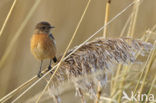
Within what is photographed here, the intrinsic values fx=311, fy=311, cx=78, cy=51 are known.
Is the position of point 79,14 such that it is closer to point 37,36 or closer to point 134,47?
point 37,36

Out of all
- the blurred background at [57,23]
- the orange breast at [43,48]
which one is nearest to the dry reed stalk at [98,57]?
the orange breast at [43,48]

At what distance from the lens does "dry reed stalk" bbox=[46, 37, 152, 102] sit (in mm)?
1927

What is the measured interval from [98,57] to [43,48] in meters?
1.37

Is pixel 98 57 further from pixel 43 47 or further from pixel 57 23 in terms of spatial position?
pixel 57 23

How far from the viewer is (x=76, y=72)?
195cm

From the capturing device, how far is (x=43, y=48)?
320 cm

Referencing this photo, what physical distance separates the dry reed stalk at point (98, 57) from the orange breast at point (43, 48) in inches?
48.1

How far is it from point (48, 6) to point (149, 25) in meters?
1.67

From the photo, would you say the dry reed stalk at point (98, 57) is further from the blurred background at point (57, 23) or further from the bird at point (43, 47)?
the blurred background at point (57, 23)

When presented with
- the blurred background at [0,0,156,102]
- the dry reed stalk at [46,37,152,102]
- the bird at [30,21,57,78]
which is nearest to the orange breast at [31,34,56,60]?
the bird at [30,21,57,78]

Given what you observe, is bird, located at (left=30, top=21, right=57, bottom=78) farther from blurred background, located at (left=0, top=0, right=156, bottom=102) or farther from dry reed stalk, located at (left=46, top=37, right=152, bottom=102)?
blurred background, located at (left=0, top=0, right=156, bottom=102)

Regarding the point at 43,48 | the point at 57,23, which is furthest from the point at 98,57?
the point at 57,23

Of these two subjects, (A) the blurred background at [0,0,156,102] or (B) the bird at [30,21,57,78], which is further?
(A) the blurred background at [0,0,156,102]

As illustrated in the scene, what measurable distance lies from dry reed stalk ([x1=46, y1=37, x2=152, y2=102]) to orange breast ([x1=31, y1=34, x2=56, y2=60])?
4.00 feet
